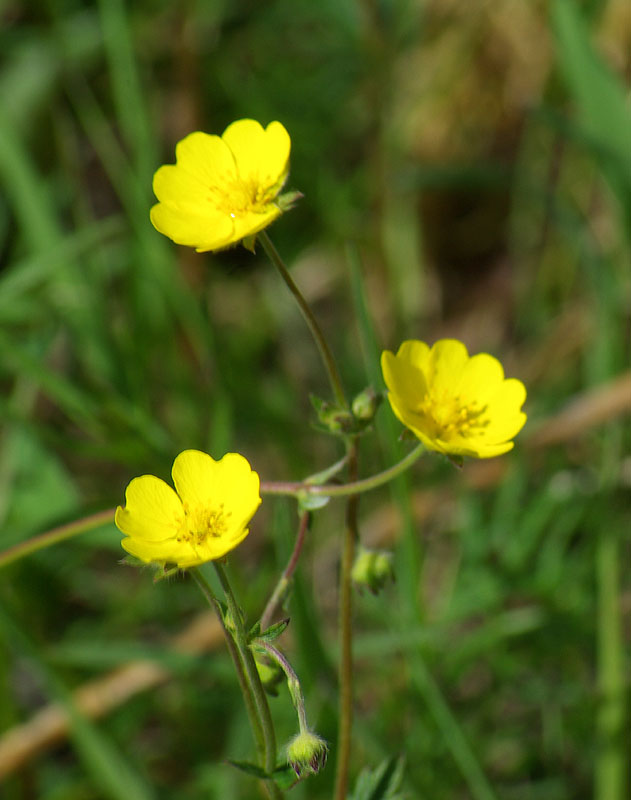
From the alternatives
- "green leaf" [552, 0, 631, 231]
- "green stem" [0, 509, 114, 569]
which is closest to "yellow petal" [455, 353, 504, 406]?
"green stem" [0, 509, 114, 569]

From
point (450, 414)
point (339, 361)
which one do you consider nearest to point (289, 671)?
point (450, 414)

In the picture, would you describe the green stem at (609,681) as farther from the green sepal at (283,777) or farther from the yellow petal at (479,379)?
the green sepal at (283,777)

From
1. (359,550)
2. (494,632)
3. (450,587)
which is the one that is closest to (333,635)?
(450,587)

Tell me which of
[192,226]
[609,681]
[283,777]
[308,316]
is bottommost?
[609,681]

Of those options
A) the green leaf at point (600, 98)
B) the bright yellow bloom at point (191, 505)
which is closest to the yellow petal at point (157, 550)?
the bright yellow bloom at point (191, 505)

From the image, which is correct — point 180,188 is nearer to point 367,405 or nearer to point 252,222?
point 252,222

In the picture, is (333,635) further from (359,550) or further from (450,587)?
(359,550)
